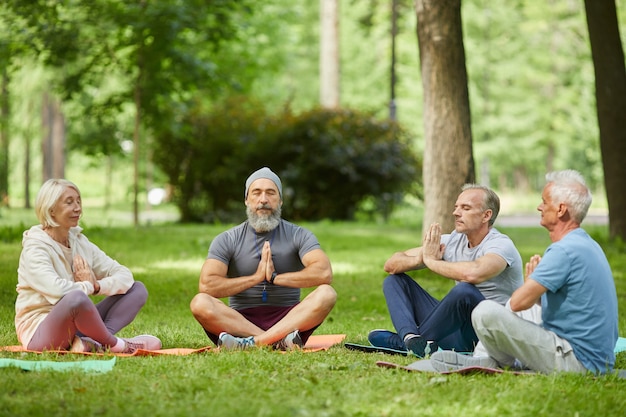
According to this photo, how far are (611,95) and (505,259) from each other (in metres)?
9.65

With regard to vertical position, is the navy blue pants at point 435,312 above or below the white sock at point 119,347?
above

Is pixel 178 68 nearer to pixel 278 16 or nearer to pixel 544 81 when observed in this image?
pixel 278 16

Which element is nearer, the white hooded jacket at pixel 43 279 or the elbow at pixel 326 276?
the white hooded jacket at pixel 43 279

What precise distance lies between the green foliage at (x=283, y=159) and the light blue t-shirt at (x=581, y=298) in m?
16.3

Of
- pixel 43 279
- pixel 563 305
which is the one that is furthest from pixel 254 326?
pixel 563 305

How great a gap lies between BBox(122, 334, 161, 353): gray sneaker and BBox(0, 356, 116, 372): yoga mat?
0.82 metres

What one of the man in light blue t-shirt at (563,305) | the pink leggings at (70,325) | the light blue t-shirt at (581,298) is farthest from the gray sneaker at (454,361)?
the pink leggings at (70,325)

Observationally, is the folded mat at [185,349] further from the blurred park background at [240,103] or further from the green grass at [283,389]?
the blurred park background at [240,103]

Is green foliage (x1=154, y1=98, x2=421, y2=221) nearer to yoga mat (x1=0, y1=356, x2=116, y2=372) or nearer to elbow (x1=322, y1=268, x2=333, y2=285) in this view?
elbow (x1=322, y1=268, x2=333, y2=285)

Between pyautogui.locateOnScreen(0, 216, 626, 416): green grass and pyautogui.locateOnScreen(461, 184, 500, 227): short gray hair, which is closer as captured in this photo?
pyautogui.locateOnScreen(0, 216, 626, 416): green grass

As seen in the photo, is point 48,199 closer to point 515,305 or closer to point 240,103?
point 515,305

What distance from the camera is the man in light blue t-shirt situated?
218 inches

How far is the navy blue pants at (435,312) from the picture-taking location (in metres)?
6.50

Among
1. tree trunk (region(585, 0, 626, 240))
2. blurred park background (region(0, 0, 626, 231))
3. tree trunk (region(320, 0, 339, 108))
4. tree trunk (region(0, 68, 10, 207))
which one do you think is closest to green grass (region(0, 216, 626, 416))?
blurred park background (region(0, 0, 626, 231))
